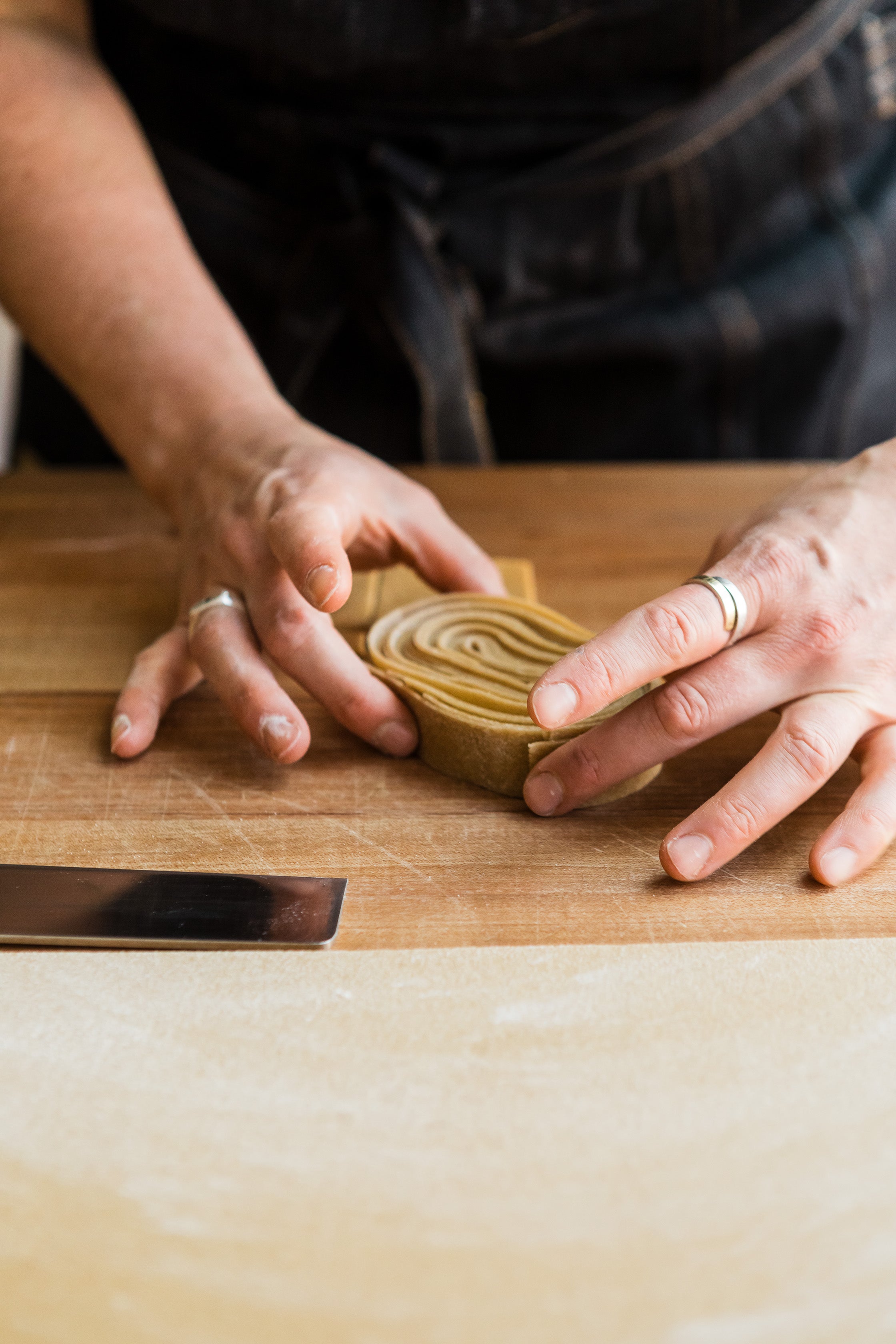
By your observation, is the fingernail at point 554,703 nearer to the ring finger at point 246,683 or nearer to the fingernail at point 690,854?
the fingernail at point 690,854

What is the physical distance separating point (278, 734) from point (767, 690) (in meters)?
0.59

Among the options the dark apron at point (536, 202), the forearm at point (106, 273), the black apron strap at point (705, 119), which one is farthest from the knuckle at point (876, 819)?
the black apron strap at point (705, 119)

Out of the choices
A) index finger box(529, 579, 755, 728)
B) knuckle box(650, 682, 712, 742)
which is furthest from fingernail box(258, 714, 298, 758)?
knuckle box(650, 682, 712, 742)

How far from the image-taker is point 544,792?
4.18 feet

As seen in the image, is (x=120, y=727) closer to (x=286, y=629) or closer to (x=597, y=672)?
(x=286, y=629)

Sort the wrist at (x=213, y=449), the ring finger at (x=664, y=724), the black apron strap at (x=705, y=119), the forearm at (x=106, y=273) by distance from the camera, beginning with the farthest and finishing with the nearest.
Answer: the black apron strap at (x=705, y=119) → the forearm at (x=106, y=273) → the wrist at (x=213, y=449) → the ring finger at (x=664, y=724)

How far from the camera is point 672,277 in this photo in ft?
7.10

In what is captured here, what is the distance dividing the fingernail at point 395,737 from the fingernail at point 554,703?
282mm

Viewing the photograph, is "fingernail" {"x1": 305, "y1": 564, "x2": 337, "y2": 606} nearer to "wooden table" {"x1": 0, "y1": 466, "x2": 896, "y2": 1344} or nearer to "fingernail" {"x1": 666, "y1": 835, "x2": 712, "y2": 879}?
"wooden table" {"x1": 0, "y1": 466, "x2": 896, "y2": 1344}

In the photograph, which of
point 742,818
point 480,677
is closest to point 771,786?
point 742,818

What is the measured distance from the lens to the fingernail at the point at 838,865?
1.16 metres

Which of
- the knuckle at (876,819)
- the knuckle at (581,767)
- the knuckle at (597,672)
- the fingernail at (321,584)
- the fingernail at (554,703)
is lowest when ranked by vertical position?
the knuckle at (581,767)

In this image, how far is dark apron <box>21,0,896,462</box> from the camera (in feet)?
6.15

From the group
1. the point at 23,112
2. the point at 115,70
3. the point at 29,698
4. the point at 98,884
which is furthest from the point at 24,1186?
the point at 115,70
